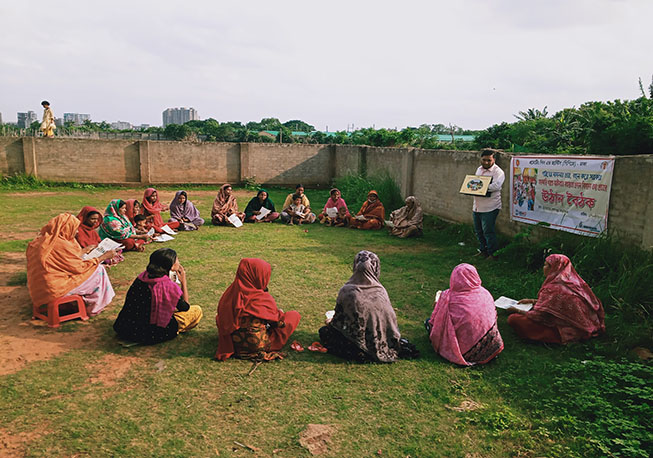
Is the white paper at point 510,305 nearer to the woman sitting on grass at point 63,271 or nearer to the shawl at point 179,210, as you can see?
the woman sitting on grass at point 63,271

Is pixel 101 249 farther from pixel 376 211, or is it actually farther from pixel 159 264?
pixel 376 211

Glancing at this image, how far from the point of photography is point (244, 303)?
4465mm

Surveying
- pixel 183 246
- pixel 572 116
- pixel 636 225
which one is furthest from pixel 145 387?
pixel 572 116

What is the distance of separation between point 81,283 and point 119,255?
2.46 meters

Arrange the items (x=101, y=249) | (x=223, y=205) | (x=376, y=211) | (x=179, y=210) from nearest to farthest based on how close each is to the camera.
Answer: (x=101, y=249), (x=179, y=210), (x=376, y=211), (x=223, y=205)

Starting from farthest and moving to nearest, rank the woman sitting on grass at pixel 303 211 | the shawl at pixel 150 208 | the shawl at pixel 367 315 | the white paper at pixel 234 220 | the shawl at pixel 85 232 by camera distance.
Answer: the woman sitting on grass at pixel 303 211
the white paper at pixel 234 220
the shawl at pixel 150 208
the shawl at pixel 85 232
the shawl at pixel 367 315

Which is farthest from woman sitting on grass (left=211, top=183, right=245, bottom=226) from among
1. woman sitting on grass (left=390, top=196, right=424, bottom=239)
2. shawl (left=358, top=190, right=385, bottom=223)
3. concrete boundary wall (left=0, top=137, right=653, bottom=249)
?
concrete boundary wall (left=0, top=137, right=653, bottom=249)

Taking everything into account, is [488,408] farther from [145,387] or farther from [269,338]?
[145,387]

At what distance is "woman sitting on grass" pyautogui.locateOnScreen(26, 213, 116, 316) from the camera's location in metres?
5.16

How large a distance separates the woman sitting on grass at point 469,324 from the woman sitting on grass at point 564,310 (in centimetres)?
69

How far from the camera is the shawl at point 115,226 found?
8.14 metres

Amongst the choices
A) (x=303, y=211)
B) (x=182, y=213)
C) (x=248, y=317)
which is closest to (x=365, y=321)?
(x=248, y=317)

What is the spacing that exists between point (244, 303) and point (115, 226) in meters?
4.74

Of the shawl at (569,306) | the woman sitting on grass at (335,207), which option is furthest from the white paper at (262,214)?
the shawl at (569,306)
